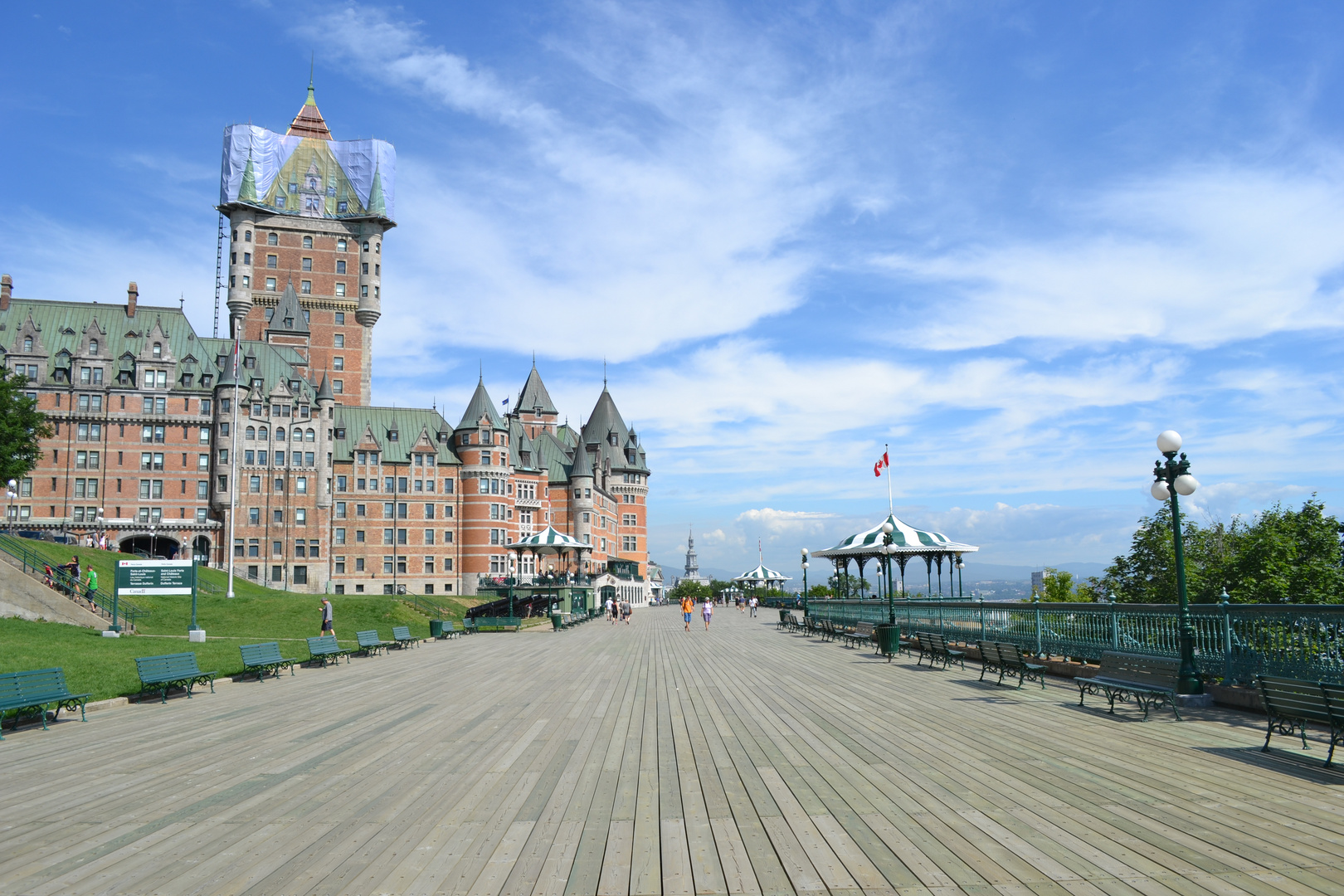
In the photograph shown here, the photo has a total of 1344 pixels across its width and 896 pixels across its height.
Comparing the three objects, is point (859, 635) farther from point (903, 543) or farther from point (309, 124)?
point (309, 124)

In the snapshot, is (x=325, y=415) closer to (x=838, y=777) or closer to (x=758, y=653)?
(x=758, y=653)

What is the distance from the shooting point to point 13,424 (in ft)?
153

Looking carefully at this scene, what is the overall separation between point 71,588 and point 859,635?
2901 centimetres

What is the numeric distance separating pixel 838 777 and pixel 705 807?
1674 mm

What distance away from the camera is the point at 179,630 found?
33344 millimetres

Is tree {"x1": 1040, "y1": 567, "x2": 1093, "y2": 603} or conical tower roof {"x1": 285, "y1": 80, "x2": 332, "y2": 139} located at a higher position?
conical tower roof {"x1": 285, "y1": 80, "x2": 332, "y2": 139}

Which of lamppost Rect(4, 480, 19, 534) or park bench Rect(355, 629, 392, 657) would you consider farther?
lamppost Rect(4, 480, 19, 534)

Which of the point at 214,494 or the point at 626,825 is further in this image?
the point at 214,494

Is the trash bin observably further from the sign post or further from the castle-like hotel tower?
the castle-like hotel tower

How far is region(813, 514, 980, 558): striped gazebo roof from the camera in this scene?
1201 inches

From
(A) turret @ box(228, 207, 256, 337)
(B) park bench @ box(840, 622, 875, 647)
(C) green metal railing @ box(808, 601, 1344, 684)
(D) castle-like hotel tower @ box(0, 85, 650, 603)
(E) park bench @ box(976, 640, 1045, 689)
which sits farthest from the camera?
(A) turret @ box(228, 207, 256, 337)

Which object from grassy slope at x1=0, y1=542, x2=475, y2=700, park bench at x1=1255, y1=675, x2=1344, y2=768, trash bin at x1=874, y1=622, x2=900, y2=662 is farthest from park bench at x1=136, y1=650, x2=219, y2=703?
park bench at x1=1255, y1=675, x2=1344, y2=768

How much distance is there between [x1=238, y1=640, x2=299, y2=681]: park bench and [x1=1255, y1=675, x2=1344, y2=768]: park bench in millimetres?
17052

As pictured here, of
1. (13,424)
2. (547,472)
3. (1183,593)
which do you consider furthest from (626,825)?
(547,472)
